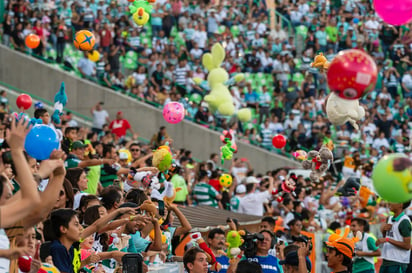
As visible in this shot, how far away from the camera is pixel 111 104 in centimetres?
2170

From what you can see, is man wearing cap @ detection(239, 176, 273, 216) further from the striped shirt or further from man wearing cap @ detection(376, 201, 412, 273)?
man wearing cap @ detection(376, 201, 412, 273)

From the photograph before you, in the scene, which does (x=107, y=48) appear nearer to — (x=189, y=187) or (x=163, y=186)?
(x=189, y=187)

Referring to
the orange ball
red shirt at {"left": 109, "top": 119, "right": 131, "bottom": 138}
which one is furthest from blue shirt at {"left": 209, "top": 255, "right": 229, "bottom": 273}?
the orange ball

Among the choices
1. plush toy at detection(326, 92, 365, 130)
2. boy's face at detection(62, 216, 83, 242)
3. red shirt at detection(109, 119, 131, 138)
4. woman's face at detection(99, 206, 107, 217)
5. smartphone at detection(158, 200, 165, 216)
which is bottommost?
boy's face at detection(62, 216, 83, 242)

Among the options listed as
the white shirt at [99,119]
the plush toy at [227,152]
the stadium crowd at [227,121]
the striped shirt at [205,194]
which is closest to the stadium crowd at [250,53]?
the stadium crowd at [227,121]

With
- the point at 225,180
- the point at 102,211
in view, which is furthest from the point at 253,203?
the point at 102,211

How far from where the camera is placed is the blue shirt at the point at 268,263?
901cm

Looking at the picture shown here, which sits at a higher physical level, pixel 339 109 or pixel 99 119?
pixel 99 119

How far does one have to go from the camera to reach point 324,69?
9.28 meters

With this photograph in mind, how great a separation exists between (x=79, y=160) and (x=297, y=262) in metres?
4.33

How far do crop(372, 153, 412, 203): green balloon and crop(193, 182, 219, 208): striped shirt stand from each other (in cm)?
883

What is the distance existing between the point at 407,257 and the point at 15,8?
14002 mm

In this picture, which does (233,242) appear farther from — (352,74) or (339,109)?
(352,74)

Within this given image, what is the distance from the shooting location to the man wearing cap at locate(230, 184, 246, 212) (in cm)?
1565
